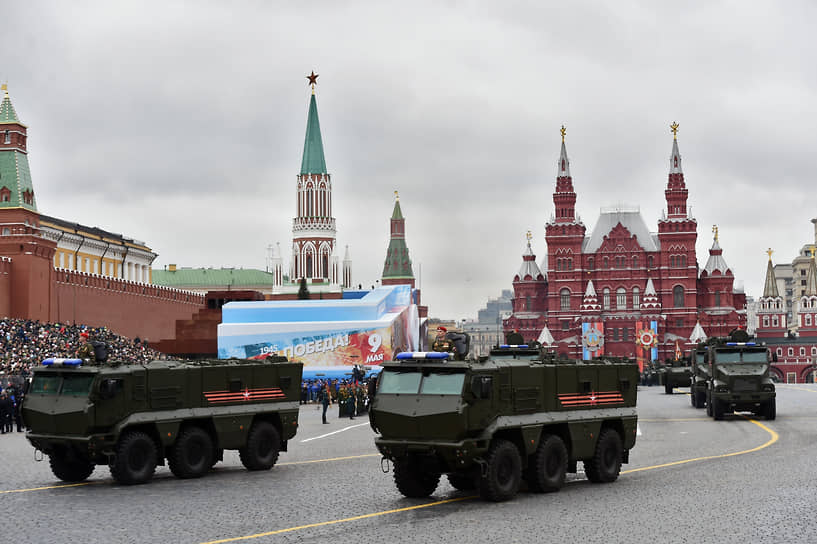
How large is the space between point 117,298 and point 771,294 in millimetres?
115992

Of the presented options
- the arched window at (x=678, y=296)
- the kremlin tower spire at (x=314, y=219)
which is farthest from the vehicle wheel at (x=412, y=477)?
the kremlin tower spire at (x=314, y=219)

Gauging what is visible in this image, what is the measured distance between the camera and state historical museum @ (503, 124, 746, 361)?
431 feet

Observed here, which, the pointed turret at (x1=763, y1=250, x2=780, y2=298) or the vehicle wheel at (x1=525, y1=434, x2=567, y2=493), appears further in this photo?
the pointed turret at (x1=763, y1=250, x2=780, y2=298)

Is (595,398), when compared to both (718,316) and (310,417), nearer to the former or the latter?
(310,417)

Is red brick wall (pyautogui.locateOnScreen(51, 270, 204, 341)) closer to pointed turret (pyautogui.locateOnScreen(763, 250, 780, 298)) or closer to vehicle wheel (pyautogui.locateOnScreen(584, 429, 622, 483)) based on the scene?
vehicle wheel (pyautogui.locateOnScreen(584, 429, 622, 483))

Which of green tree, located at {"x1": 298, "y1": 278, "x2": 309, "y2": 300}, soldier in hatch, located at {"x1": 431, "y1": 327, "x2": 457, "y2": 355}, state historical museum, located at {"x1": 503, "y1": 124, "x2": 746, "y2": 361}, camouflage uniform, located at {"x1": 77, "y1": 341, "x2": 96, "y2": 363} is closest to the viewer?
soldier in hatch, located at {"x1": 431, "y1": 327, "x2": 457, "y2": 355}

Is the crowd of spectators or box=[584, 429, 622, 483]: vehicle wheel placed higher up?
the crowd of spectators

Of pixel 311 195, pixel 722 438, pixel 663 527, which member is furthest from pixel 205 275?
pixel 663 527

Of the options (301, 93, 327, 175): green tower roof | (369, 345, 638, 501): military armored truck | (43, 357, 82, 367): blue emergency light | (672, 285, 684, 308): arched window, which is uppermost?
(301, 93, 327, 175): green tower roof

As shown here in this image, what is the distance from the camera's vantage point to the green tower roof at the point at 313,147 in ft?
465

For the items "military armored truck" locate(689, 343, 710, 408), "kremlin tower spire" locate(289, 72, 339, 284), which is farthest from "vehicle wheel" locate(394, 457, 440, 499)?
"kremlin tower spire" locate(289, 72, 339, 284)

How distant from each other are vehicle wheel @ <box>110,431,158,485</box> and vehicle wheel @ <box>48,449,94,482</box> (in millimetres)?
835

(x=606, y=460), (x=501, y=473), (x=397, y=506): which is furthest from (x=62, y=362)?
(x=606, y=460)

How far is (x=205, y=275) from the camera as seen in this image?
175875mm
